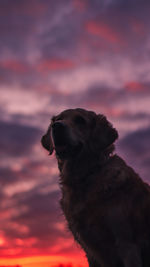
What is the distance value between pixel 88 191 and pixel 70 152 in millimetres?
918

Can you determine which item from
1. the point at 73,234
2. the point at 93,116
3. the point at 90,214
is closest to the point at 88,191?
the point at 90,214

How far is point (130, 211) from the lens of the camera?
8.05 m

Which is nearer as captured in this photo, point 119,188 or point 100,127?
point 119,188

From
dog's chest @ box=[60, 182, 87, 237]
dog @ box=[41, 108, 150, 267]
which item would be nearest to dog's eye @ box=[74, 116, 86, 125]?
dog @ box=[41, 108, 150, 267]

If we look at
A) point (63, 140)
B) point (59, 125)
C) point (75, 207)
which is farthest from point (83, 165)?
point (59, 125)

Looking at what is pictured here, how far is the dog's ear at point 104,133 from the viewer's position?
889 cm

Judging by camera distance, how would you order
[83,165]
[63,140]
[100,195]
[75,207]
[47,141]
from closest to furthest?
[100,195] < [75,207] < [83,165] < [63,140] < [47,141]

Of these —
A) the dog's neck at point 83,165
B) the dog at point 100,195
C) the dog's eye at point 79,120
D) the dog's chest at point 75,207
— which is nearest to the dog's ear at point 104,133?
the dog at point 100,195

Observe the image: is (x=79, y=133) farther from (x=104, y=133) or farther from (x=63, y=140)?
(x=104, y=133)

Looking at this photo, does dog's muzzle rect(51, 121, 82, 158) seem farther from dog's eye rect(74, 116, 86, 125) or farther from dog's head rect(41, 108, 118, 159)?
dog's eye rect(74, 116, 86, 125)

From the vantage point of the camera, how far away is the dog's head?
8.76 m

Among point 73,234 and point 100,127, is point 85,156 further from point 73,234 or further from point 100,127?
point 73,234

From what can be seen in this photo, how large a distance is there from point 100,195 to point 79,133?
142cm

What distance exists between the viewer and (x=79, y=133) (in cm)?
891
